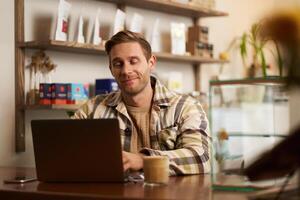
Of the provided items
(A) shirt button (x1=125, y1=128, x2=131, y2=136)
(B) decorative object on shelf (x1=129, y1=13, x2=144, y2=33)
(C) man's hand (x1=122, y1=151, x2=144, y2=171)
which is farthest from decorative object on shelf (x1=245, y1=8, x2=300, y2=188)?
(B) decorative object on shelf (x1=129, y1=13, x2=144, y2=33)

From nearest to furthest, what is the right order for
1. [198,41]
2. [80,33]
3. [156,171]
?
[156,171], [80,33], [198,41]

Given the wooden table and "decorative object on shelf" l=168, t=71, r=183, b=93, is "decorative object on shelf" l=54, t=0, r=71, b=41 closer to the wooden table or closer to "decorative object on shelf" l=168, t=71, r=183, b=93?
"decorative object on shelf" l=168, t=71, r=183, b=93

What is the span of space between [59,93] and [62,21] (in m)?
0.42

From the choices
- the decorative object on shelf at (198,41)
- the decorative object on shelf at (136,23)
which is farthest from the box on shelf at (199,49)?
the decorative object on shelf at (136,23)

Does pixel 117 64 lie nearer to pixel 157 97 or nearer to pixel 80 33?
pixel 157 97

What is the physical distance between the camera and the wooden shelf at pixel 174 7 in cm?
386

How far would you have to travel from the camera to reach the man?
2.55m

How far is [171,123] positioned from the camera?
2.59 m

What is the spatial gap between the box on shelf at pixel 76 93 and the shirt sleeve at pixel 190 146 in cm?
87

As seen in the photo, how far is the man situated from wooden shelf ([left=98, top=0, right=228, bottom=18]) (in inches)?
44.9

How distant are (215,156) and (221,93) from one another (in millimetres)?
175

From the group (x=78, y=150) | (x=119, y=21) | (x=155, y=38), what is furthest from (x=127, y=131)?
(x=155, y=38)

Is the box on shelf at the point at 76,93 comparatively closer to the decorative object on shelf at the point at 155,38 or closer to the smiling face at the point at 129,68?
the smiling face at the point at 129,68

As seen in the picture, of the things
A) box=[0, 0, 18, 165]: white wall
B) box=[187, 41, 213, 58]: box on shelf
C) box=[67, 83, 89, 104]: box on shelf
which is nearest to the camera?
box=[0, 0, 18, 165]: white wall
